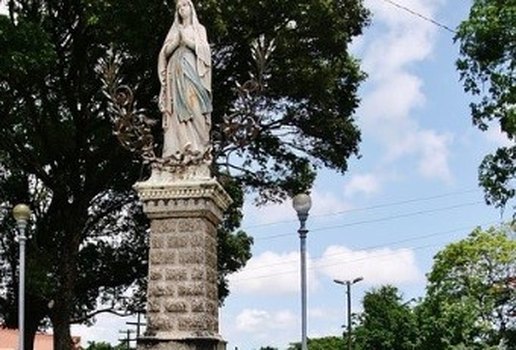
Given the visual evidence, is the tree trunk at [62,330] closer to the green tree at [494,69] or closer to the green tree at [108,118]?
the green tree at [108,118]

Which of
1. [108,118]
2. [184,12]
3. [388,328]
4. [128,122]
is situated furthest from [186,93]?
[388,328]

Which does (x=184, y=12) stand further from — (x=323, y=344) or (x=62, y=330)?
(x=323, y=344)

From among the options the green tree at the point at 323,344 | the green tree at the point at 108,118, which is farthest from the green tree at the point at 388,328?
the green tree at the point at 323,344

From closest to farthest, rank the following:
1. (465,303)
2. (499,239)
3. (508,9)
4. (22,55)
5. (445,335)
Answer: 1. (508,9)
2. (22,55)
3. (445,335)
4. (465,303)
5. (499,239)

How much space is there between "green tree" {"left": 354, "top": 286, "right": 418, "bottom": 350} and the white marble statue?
52.1 feet

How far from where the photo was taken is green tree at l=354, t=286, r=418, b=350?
1123 inches

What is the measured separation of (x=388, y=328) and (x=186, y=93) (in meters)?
17.1

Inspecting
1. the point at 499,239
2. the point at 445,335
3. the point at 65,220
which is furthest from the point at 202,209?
the point at 499,239

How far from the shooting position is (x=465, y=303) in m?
29.4

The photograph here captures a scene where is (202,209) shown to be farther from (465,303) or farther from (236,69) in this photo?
(465,303)

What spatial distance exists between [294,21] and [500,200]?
19.7 feet

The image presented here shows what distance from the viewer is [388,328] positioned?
96.4 ft

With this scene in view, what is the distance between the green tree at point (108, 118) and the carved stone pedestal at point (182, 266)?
5976mm

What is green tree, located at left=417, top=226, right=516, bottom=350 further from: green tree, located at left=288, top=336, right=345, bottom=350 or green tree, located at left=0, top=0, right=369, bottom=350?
green tree, located at left=288, top=336, right=345, bottom=350
